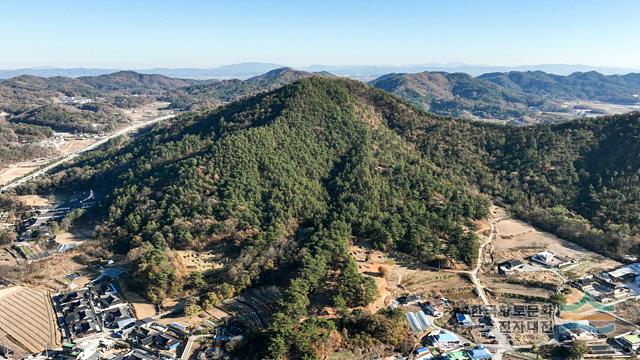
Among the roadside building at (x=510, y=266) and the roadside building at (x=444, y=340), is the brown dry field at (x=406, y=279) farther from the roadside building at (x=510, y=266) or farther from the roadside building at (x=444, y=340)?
the roadside building at (x=444, y=340)

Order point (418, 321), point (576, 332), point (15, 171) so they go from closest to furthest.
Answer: point (576, 332), point (418, 321), point (15, 171)

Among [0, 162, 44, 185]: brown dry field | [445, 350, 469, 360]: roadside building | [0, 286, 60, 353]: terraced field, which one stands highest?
[0, 162, 44, 185]: brown dry field

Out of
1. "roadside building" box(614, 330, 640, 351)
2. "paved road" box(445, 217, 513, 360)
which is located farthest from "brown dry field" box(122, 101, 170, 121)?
"roadside building" box(614, 330, 640, 351)

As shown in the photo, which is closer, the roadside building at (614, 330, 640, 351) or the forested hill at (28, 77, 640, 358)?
the roadside building at (614, 330, 640, 351)

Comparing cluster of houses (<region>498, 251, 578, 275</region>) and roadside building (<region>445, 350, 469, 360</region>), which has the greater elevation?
cluster of houses (<region>498, 251, 578, 275</region>)

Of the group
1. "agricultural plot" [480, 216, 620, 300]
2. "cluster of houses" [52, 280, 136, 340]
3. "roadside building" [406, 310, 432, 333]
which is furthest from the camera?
"agricultural plot" [480, 216, 620, 300]

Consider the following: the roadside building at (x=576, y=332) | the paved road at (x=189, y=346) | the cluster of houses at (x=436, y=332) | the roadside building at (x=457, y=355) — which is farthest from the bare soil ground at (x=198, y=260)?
the roadside building at (x=576, y=332)

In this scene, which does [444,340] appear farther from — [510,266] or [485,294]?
[510,266]

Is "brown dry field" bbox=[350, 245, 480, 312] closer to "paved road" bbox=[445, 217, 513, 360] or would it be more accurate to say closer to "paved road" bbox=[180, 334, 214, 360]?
"paved road" bbox=[445, 217, 513, 360]

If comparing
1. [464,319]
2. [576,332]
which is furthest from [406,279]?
[576,332]
